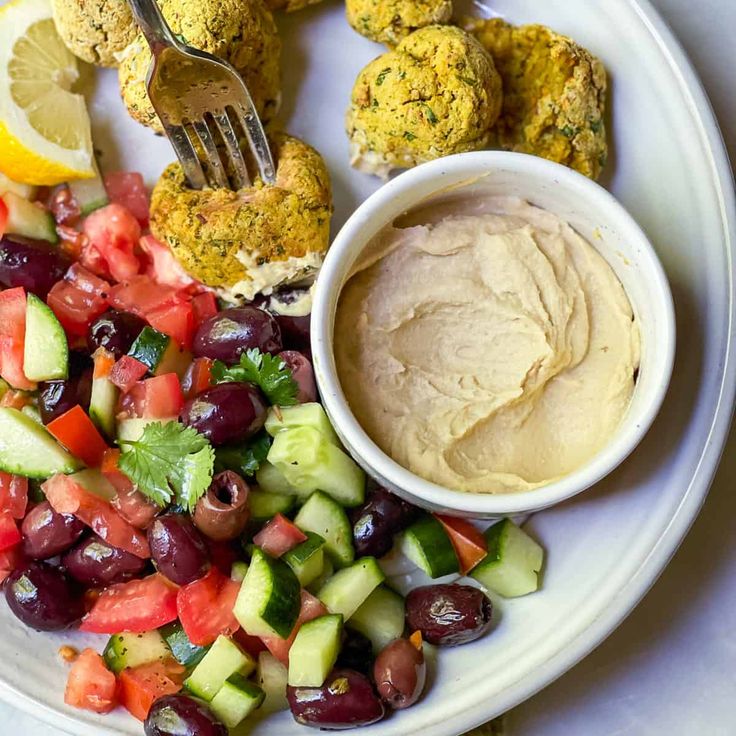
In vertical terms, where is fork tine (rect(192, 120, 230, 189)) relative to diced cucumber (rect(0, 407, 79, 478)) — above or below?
above

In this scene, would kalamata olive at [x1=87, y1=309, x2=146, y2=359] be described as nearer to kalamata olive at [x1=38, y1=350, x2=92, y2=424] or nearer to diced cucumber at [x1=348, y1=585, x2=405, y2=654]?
kalamata olive at [x1=38, y1=350, x2=92, y2=424]

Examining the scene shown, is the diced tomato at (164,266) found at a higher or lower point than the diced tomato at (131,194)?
lower

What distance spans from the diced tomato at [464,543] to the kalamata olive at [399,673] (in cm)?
22

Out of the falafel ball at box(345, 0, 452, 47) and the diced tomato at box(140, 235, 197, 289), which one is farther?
the diced tomato at box(140, 235, 197, 289)

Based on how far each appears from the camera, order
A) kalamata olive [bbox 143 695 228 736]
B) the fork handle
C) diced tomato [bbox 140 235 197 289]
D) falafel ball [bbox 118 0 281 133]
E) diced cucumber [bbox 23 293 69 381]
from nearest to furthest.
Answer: the fork handle < kalamata olive [bbox 143 695 228 736] < falafel ball [bbox 118 0 281 133] < diced cucumber [bbox 23 293 69 381] < diced tomato [bbox 140 235 197 289]

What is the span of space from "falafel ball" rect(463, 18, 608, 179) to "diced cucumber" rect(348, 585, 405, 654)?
1.04m

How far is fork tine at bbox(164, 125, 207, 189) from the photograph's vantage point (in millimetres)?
1895

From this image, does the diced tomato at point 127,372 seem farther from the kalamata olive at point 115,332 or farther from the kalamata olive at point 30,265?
the kalamata olive at point 30,265

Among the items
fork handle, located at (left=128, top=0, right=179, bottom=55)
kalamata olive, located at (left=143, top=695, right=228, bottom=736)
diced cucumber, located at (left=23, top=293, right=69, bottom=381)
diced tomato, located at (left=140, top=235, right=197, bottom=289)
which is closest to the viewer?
fork handle, located at (left=128, top=0, right=179, bottom=55)

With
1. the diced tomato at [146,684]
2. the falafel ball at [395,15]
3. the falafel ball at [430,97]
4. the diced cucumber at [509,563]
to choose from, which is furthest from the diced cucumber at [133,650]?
the falafel ball at [395,15]

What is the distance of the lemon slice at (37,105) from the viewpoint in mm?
2006

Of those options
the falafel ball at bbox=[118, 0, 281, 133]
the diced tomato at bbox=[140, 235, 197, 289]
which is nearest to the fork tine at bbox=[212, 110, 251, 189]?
the falafel ball at bbox=[118, 0, 281, 133]

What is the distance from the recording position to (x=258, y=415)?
190 centimetres

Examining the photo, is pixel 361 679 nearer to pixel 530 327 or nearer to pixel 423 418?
pixel 423 418
